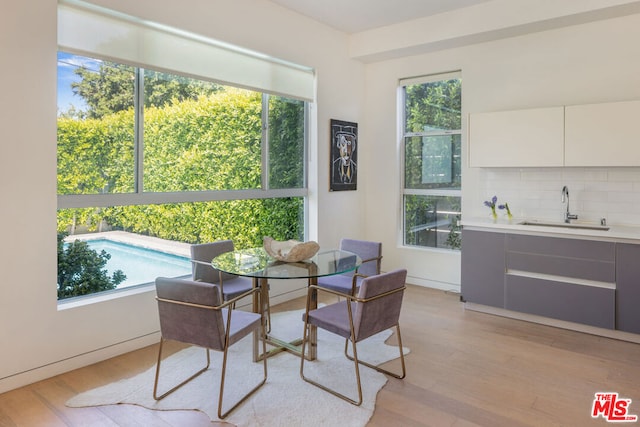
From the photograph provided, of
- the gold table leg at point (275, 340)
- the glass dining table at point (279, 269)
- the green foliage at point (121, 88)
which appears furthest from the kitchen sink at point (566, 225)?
the green foliage at point (121, 88)

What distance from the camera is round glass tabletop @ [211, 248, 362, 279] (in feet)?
9.27

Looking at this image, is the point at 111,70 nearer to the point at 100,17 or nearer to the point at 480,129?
the point at 100,17

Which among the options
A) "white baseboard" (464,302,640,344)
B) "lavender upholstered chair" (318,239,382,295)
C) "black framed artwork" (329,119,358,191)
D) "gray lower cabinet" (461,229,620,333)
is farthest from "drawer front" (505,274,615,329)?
"black framed artwork" (329,119,358,191)

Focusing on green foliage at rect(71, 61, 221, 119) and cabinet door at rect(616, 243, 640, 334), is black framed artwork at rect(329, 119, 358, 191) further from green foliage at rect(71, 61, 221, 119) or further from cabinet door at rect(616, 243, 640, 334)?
cabinet door at rect(616, 243, 640, 334)

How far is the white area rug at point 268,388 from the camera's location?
A: 8.25 ft

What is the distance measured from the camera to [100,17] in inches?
124

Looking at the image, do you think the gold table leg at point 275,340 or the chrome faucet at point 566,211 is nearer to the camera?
the gold table leg at point 275,340

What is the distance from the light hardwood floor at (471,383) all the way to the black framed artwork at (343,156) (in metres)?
2.08

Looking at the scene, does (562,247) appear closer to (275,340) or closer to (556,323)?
(556,323)

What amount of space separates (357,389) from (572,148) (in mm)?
3049

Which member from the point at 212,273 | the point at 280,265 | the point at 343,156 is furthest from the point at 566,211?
the point at 212,273

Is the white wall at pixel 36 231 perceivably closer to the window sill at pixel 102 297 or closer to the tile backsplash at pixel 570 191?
the window sill at pixel 102 297

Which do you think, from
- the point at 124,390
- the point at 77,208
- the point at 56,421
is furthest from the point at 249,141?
the point at 56,421

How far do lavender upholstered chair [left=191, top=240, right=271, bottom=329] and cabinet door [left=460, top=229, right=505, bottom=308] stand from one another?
7.08ft
